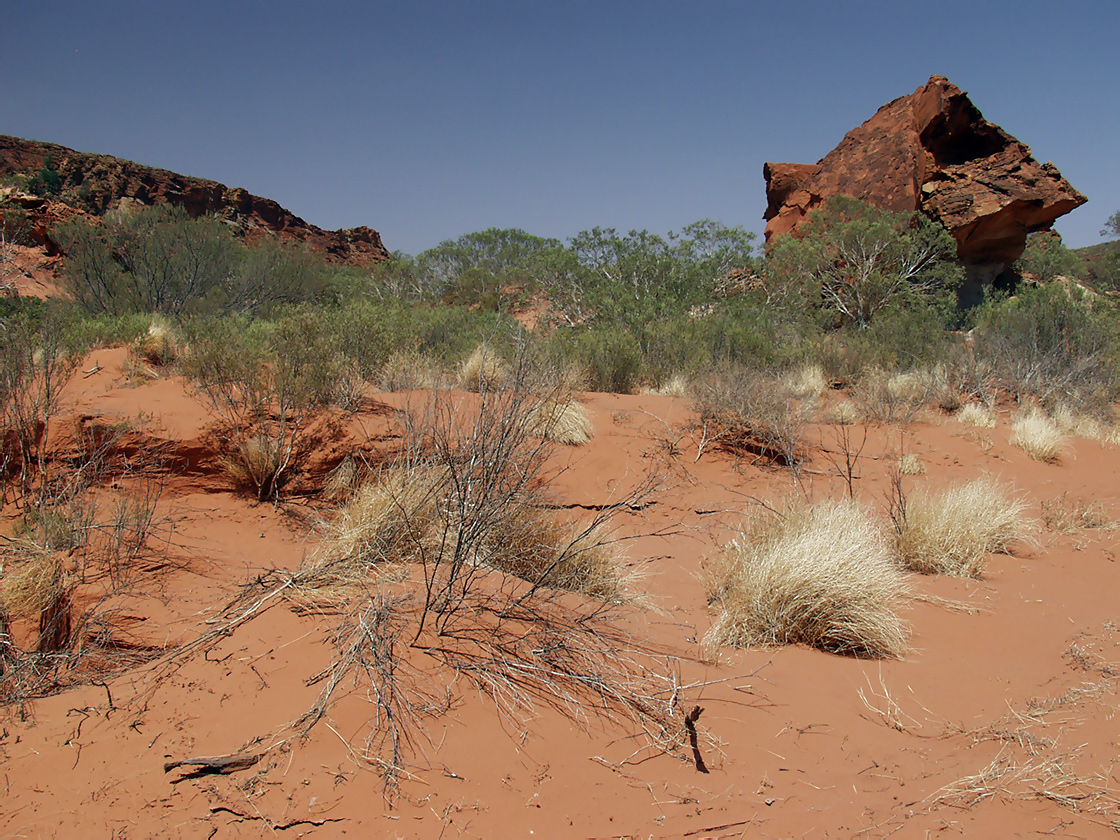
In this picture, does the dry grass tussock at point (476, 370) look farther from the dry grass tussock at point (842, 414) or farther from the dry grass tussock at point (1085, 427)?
the dry grass tussock at point (1085, 427)

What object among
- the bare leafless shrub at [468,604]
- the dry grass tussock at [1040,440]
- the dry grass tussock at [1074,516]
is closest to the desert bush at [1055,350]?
the dry grass tussock at [1040,440]

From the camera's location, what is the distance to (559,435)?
282 inches

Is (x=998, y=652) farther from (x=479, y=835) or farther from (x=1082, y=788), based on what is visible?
(x=479, y=835)

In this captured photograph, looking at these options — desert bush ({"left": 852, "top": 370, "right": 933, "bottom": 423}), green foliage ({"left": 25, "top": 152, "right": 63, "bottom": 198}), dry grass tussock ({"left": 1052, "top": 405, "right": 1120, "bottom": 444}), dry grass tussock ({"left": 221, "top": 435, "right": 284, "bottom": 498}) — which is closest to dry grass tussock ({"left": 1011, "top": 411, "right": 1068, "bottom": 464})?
dry grass tussock ({"left": 1052, "top": 405, "right": 1120, "bottom": 444})

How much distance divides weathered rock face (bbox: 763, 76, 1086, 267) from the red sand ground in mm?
18435

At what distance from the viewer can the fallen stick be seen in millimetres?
2262

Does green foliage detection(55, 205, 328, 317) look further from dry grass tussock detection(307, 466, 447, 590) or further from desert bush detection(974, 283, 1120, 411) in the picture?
desert bush detection(974, 283, 1120, 411)

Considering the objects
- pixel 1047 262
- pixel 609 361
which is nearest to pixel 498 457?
pixel 609 361

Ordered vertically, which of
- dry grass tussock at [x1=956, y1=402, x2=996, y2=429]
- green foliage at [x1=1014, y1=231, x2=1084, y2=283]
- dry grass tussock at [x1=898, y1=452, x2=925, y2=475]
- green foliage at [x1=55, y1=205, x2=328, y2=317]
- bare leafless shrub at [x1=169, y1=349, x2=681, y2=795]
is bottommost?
bare leafless shrub at [x1=169, y1=349, x2=681, y2=795]

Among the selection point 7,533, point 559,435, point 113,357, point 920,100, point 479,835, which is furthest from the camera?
point 920,100

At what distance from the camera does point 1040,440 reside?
831cm

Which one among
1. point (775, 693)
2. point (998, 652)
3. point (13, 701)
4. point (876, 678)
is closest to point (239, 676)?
point (13, 701)

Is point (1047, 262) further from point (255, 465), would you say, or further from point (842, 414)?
point (255, 465)

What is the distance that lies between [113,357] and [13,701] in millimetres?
6362
